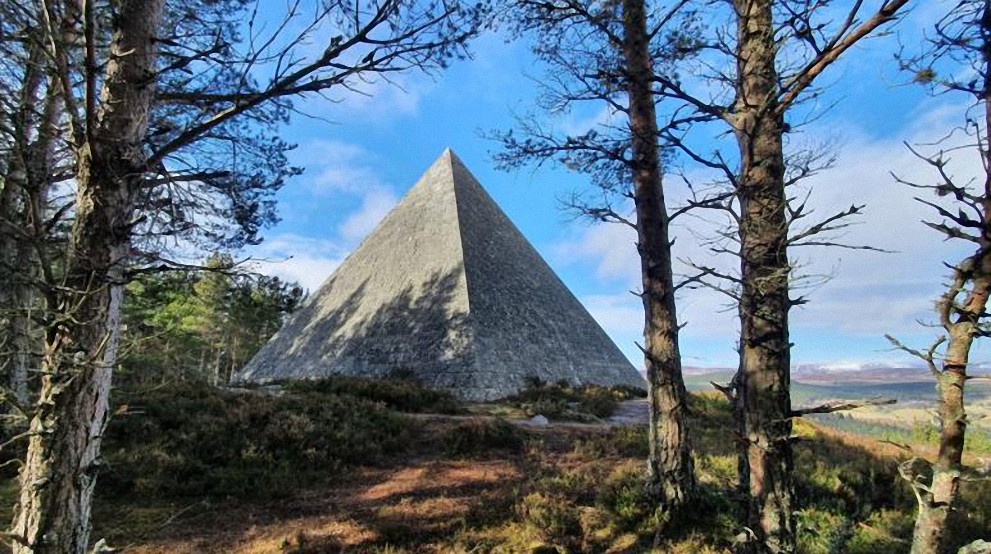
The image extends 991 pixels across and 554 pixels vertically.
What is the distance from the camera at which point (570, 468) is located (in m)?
8.77

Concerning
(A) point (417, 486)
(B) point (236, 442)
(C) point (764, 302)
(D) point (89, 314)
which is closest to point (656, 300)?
(C) point (764, 302)

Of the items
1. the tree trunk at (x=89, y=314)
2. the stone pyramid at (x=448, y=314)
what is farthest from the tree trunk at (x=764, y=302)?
the stone pyramid at (x=448, y=314)

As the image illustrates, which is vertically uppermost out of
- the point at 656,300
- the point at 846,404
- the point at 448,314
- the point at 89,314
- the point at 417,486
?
the point at 448,314

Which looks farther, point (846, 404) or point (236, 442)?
point (236, 442)

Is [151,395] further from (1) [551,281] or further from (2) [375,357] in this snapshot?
(1) [551,281]

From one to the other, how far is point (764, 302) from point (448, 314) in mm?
16403

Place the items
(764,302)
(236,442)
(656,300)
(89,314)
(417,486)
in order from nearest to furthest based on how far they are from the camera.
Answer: (89,314) < (764,302) < (656,300) < (417,486) < (236,442)

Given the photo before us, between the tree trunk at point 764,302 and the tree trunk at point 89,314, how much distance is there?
4.33 m

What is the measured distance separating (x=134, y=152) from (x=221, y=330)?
37.4m

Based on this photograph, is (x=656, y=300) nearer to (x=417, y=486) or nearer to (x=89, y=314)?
(x=417, y=486)

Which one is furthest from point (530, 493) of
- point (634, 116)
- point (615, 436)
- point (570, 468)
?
point (634, 116)

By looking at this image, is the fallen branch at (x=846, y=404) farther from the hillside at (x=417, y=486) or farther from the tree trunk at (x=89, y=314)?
the tree trunk at (x=89, y=314)

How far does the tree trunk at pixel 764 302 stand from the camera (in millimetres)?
3906

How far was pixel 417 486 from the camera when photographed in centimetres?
818
